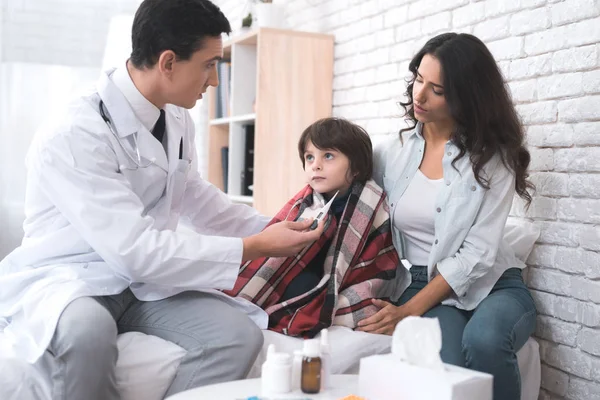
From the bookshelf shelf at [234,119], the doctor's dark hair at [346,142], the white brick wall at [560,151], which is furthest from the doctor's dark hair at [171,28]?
the bookshelf shelf at [234,119]

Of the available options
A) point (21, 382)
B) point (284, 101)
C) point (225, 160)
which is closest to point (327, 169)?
point (21, 382)

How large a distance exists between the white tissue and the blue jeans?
0.56m

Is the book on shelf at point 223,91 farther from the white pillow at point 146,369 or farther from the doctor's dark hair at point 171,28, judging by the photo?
the white pillow at point 146,369

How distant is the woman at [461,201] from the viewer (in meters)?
2.06

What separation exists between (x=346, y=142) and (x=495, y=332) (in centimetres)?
69

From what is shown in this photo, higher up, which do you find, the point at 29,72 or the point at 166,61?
the point at 29,72

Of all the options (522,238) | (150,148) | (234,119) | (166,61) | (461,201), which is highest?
(166,61)

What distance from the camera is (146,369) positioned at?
1792mm

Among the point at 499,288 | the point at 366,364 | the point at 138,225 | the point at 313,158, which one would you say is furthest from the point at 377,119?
the point at 366,364

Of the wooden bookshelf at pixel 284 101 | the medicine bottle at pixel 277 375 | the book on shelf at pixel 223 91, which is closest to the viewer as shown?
A: the medicine bottle at pixel 277 375

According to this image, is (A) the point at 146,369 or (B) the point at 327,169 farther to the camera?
(B) the point at 327,169

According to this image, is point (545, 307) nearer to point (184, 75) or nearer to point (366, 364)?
point (366, 364)

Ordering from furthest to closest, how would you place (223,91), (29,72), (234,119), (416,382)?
1. (29,72)
2. (223,91)
3. (234,119)
4. (416,382)

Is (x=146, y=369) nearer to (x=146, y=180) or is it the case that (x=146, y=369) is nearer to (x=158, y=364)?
(x=158, y=364)
